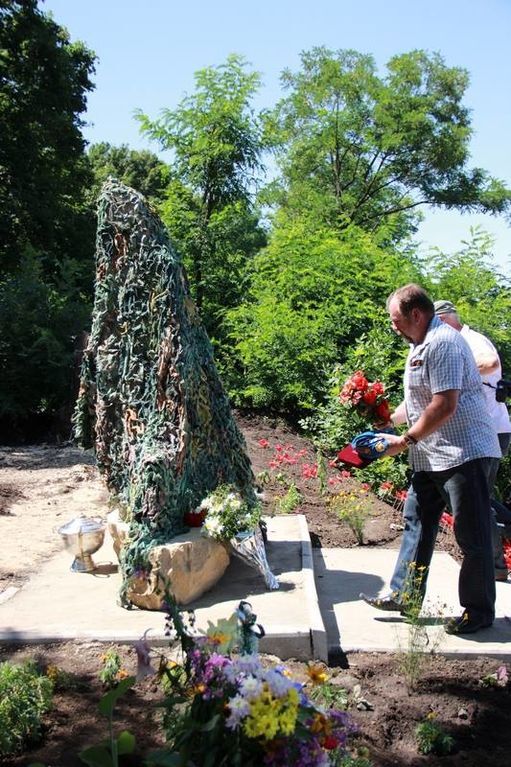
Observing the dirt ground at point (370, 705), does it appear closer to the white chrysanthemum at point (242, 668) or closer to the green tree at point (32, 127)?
the white chrysanthemum at point (242, 668)

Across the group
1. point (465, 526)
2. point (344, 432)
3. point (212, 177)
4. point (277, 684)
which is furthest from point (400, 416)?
point (212, 177)

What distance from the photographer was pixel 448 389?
13.5ft

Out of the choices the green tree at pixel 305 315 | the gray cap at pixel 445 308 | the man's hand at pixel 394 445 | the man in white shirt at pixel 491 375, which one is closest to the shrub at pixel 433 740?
the man's hand at pixel 394 445

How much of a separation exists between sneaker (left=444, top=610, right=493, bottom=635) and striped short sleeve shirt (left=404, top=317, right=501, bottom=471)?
878 millimetres

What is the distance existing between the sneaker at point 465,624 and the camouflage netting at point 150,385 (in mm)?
1639

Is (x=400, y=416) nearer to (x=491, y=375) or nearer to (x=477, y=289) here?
(x=491, y=375)

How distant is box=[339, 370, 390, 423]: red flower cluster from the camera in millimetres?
5059

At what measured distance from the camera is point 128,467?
5000mm

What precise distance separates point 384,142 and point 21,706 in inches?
1118

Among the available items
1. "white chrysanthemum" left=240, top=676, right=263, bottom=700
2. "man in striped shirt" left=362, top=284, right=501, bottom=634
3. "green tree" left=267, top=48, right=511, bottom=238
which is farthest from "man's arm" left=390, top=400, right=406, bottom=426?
"green tree" left=267, top=48, right=511, bottom=238

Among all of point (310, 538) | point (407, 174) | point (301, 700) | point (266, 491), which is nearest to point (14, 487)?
point (266, 491)

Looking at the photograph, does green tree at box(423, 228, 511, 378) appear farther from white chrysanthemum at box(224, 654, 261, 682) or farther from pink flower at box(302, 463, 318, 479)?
white chrysanthemum at box(224, 654, 261, 682)

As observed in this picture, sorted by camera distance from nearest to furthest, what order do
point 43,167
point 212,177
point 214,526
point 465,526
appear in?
1. point 465,526
2. point 214,526
3. point 212,177
4. point 43,167

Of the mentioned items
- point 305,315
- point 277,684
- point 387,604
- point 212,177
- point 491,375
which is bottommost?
point 387,604
